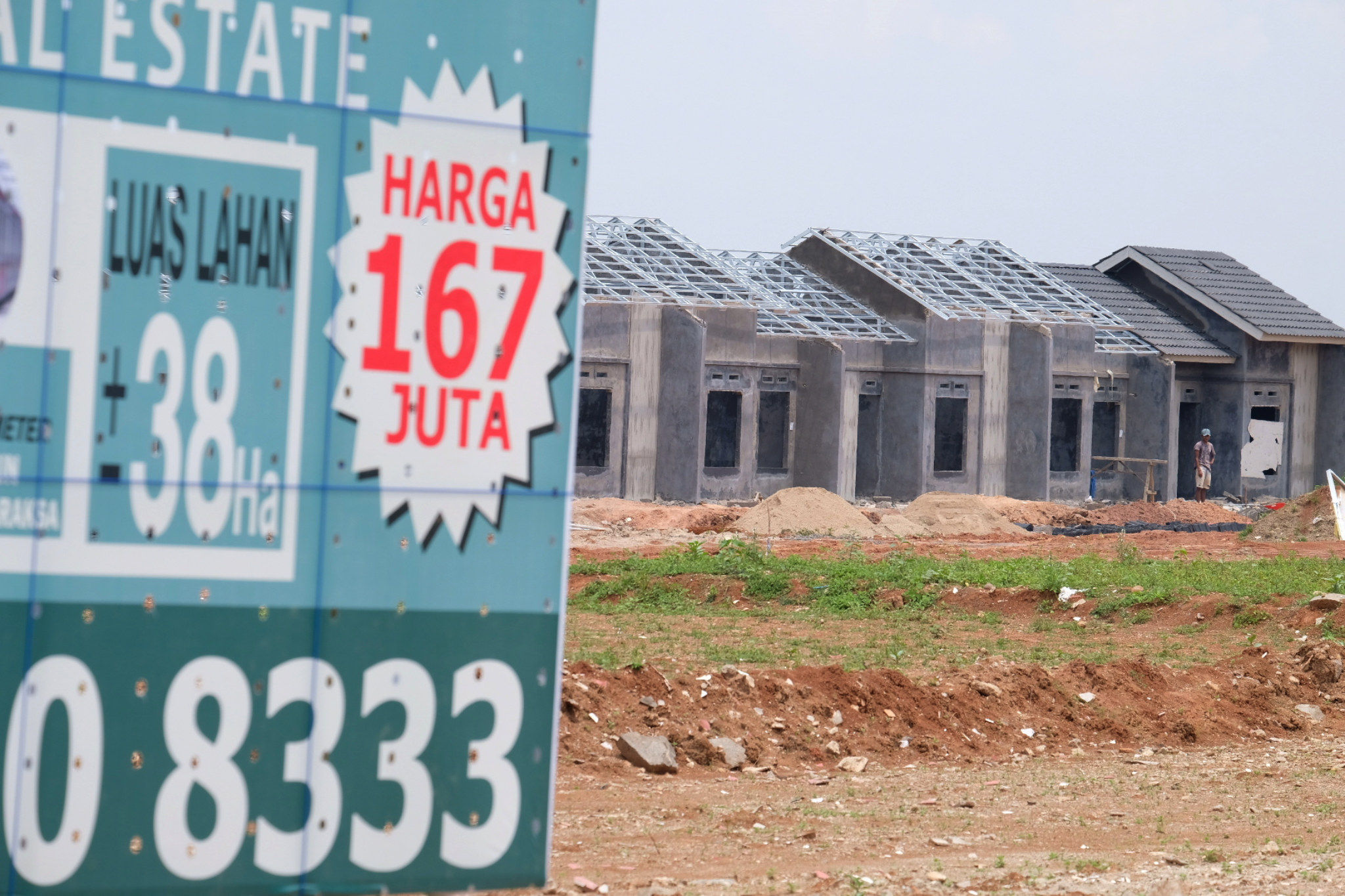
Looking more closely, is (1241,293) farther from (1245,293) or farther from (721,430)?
(721,430)

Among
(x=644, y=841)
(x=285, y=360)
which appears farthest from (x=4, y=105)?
(x=644, y=841)

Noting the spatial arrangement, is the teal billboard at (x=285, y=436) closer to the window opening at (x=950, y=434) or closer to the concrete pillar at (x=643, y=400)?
the concrete pillar at (x=643, y=400)

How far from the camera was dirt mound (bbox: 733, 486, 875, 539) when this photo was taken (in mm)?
26766

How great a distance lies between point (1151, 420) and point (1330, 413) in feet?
20.0

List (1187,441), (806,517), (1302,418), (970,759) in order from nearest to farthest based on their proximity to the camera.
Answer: (970,759) → (806,517) → (1302,418) → (1187,441)

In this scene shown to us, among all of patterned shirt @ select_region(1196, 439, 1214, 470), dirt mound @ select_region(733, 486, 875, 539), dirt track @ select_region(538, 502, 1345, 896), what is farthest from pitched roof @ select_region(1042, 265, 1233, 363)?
dirt track @ select_region(538, 502, 1345, 896)

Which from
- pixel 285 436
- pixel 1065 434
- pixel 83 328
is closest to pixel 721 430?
pixel 1065 434

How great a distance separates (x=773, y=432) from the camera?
3422 centimetres

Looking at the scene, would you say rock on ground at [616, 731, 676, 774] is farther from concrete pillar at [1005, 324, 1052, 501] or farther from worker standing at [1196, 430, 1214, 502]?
worker standing at [1196, 430, 1214, 502]

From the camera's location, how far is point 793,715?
10.6 metres

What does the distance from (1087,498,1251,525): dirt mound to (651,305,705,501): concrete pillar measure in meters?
8.41

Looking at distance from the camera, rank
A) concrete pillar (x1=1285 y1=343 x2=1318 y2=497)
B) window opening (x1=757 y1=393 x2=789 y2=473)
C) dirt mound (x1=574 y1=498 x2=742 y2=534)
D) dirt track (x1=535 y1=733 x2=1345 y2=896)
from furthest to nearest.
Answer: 1. concrete pillar (x1=1285 y1=343 x2=1318 y2=497)
2. window opening (x1=757 y1=393 x2=789 y2=473)
3. dirt mound (x1=574 y1=498 x2=742 y2=534)
4. dirt track (x1=535 y1=733 x2=1345 y2=896)

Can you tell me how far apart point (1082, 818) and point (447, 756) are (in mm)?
5699

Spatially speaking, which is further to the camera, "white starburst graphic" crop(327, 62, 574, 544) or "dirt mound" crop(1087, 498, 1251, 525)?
"dirt mound" crop(1087, 498, 1251, 525)
